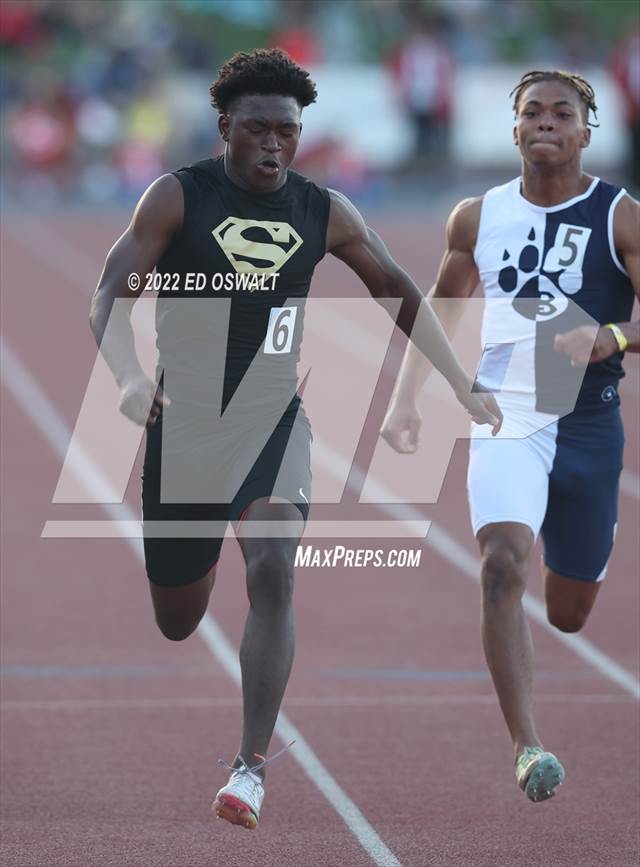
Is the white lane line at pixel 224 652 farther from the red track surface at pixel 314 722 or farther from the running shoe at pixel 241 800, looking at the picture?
the running shoe at pixel 241 800

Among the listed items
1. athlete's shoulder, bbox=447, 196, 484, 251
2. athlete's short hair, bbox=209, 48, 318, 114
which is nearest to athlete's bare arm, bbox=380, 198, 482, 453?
athlete's shoulder, bbox=447, 196, 484, 251

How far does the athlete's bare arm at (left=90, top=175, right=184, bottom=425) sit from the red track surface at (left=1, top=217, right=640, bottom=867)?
1.49m

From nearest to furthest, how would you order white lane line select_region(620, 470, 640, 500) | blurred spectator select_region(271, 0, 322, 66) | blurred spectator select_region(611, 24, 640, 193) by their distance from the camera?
white lane line select_region(620, 470, 640, 500) < blurred spectator select_region(611, 24, 640, 193) < blurred spectator select_region(271, 0, 322, 66)

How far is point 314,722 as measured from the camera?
6961 mm

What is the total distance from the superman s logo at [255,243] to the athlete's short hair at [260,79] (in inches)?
13.4

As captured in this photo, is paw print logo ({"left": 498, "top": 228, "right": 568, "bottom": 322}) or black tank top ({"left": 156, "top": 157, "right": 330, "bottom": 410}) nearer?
black tank top ({"left": 156, "top": 157, "right": 330, "bottom": 410})

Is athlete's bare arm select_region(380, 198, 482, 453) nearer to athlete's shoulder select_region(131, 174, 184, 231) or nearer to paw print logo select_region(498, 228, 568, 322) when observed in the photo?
paw print logo select_region(498, 228, 568, 322)

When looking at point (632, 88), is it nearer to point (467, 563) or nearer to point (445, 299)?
point (467, 563)

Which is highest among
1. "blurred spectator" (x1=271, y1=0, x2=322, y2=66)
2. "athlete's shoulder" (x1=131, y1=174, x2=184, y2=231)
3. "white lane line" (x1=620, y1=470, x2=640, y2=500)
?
"athlete's shoulder" (x1=131, y1=174, x2=184, y2=231)

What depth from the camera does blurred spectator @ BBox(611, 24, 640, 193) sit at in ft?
78.2

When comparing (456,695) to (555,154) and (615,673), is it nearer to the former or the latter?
(615,673)

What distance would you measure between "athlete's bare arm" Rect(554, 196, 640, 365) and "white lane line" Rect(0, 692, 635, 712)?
81.2 inches

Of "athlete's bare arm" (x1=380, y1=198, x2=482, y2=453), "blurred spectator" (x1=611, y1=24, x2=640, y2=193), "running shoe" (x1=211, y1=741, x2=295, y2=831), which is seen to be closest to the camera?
"running shoe" (x1=211, y1=741, x2=295, y2=831)

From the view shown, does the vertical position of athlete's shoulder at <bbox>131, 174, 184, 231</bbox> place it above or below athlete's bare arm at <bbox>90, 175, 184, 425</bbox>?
above
